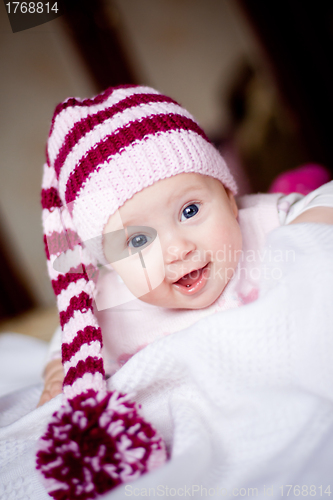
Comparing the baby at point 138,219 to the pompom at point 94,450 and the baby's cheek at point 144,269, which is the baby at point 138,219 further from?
the pompom at point 94,450

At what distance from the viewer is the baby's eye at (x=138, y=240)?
59 centimetres

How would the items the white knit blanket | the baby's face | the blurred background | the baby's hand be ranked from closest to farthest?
the white knit blanket, the baby's face, the baby's hand, the blurred background

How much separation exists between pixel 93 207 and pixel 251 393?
1.20 ft

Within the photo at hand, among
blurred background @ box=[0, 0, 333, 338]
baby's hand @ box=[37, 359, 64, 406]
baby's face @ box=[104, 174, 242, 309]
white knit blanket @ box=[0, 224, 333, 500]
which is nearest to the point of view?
white knit blanket @ box=[0, 224, 333, 500]

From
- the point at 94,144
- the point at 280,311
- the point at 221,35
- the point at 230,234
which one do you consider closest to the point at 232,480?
the point at 280,311

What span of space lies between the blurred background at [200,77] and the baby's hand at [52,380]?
0.62 metres

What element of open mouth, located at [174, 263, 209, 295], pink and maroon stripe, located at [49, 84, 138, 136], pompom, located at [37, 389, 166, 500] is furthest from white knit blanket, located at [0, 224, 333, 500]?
pink and maroon stripe, located at [49, 84, 138, 136]

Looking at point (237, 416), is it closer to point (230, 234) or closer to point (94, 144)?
point (230, 234)

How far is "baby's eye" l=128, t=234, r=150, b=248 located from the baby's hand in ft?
0.99

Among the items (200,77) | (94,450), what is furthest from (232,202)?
(200,77)

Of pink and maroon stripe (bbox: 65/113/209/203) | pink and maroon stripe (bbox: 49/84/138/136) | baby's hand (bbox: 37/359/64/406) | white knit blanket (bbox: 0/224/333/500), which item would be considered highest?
pink and maroon stripe (bbox: 49/84/138/136)

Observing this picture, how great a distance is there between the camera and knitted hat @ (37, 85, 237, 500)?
373 mm

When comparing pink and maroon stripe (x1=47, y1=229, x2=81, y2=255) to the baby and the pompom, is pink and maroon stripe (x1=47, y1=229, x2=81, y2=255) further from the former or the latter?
the pompom

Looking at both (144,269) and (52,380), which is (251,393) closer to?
(144,269)
